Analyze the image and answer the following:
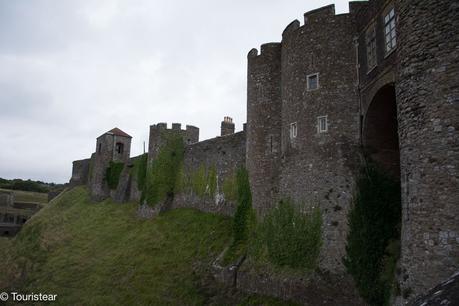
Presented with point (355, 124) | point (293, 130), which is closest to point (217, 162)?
point (293, 130)

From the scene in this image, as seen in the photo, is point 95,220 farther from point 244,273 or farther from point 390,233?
point 390,233

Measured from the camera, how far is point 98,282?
778 inches

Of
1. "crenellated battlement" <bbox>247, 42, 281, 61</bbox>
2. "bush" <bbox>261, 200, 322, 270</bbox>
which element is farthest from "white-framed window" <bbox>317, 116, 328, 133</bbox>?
"crenellated battlement" <bbox>247, 42, 281, 61</bbox>

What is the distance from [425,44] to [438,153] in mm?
2633

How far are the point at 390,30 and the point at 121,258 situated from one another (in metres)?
18.9

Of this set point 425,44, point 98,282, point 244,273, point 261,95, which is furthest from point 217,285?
point 425,44

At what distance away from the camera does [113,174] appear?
125ft

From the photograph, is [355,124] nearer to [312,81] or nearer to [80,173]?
[312,81]

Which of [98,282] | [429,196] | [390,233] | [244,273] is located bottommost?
[98,282]

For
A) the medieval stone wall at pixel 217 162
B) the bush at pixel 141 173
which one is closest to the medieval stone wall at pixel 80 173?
the bush at pixel 141 173

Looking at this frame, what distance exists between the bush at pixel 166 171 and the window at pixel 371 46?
18.0 m

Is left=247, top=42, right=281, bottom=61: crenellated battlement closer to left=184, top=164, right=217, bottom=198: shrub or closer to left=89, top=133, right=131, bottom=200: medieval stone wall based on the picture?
left=184, top=164, right=217, bottom=198: shrub

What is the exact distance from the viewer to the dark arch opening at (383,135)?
40.5 ft

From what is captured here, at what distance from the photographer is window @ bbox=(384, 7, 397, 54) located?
35.7ft
